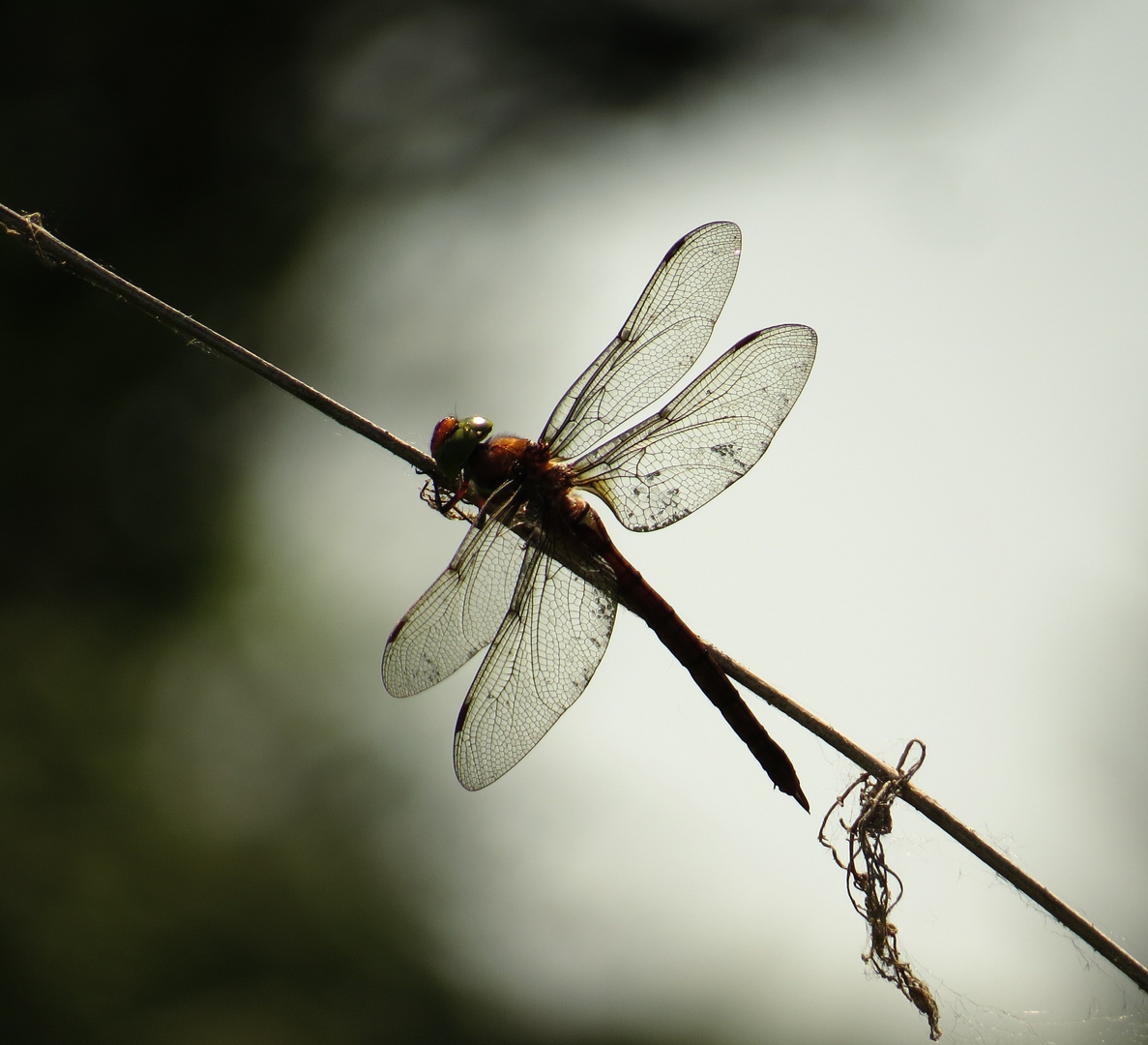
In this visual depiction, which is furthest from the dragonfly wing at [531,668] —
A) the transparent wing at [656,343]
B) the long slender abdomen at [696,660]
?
the transparent wing at [656,343]

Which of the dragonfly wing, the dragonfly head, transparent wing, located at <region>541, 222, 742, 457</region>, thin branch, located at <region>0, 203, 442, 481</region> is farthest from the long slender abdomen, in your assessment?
thin branch, located at <region>0, 203, 442, 481</region>

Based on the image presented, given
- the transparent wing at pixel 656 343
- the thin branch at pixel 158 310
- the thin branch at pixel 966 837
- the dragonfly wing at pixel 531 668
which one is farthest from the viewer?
the transparent wing at pixel 656 343

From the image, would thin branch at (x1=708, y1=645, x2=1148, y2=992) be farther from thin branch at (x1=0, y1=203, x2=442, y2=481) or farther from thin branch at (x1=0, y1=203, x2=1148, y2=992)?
thin branch at (x1=0, y1=203, x2=442, y2=481)

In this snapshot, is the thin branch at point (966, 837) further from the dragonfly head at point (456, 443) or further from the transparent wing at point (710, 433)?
the dragonfly head at point (456, 443)

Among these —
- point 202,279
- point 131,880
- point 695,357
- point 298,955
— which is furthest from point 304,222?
point 695,357

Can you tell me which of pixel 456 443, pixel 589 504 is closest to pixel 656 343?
pixel 589 504

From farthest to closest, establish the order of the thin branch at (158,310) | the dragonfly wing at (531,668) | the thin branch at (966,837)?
the dragonfly wing at (531,668) < the thin branch at (158,310) < the thin branch at (966,837)

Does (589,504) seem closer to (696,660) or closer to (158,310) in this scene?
→ (696,660)
